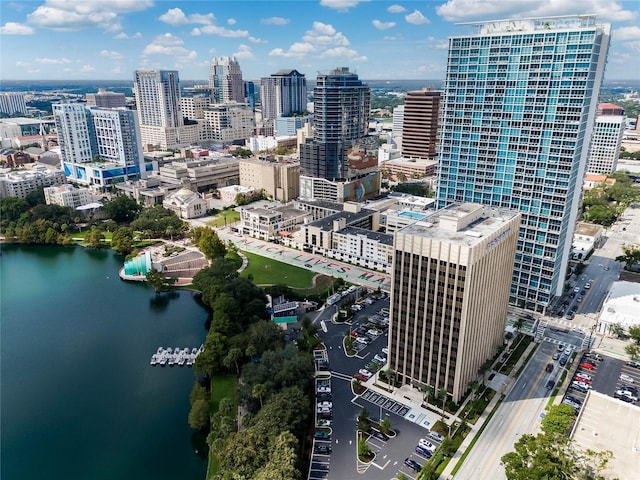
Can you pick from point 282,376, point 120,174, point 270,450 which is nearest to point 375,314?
point 282,376

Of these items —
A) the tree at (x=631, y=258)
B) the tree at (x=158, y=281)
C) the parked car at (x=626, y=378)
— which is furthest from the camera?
the tree at (x=631, y=258)

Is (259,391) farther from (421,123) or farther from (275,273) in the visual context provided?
(421,123)

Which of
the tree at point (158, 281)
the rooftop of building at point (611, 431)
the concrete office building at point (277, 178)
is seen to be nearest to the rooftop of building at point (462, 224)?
the rooftop of building at point (611, 431)

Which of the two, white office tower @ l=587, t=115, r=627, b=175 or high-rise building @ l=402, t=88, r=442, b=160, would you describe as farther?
high-rise building @ l=402, t=88, r=442, b=160

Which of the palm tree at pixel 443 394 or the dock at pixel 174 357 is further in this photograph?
the dock at pixel 174 357

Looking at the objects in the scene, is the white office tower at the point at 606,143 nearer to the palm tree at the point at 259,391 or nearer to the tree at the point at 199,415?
the palm tree at the point at 259,391

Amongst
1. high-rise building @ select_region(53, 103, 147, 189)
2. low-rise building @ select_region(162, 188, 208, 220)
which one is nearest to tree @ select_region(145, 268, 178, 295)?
low-rise building @ select_region(162, 188, 208, 220)

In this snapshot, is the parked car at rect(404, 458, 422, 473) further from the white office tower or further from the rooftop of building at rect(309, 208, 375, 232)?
the white office tower
